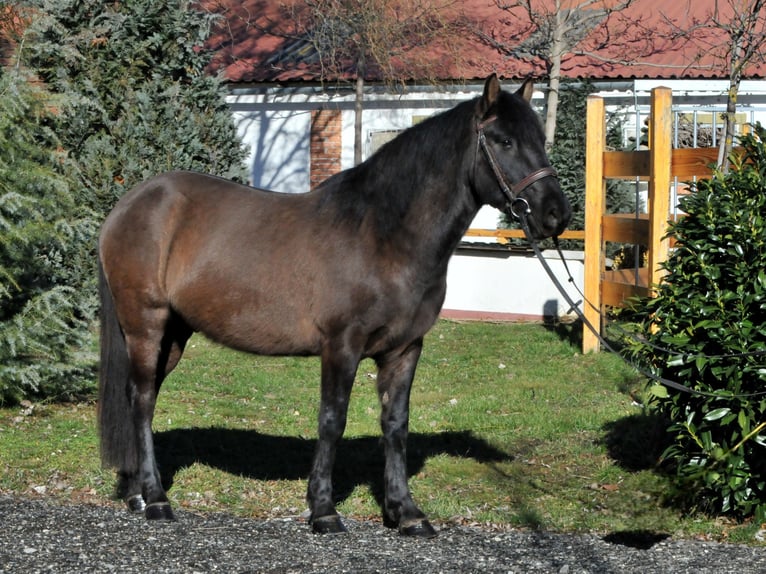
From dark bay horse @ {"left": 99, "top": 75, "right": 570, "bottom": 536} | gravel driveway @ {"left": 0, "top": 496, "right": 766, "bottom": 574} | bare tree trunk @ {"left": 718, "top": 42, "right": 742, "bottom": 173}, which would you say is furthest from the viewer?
bare tree trunk @ {"left": 718, "top": 42, "right": 742, "bottom": 173}

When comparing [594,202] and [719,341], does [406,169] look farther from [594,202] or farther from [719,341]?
[594,202]

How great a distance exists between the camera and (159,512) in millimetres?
5812

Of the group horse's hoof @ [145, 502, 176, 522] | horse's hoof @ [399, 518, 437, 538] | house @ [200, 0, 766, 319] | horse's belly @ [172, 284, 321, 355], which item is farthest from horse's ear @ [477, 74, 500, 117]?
house @ [200, 0, 766, 319]

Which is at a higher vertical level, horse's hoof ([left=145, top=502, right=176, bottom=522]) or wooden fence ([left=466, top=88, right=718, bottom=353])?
wooden fence ([left=466, top=88, right=718, bottom=353])

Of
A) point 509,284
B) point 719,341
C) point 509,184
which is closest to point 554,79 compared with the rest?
point 509,284

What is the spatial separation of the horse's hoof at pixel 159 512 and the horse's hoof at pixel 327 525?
0.86m

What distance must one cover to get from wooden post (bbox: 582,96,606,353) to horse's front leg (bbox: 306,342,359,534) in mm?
5761

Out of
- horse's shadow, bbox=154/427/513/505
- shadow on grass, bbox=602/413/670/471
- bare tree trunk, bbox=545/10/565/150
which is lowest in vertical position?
horse's shadow, bbox=154/427/513/505

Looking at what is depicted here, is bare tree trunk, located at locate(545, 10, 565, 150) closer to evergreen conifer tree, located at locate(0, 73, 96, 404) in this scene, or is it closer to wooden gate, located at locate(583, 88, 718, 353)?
wooden gate, located at locate(583, 88, 718, 353)

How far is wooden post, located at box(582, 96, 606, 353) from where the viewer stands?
425 inches

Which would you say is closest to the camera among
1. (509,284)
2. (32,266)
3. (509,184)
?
(509,184)

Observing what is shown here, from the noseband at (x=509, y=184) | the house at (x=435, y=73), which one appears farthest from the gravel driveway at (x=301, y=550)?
A: the house at (x=435, y=73)

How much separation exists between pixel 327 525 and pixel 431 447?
2.05m

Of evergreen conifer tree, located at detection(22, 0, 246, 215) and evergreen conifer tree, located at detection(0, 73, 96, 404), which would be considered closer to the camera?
evergreen conifer tree, located at detection(0, 73, 96, 404)
